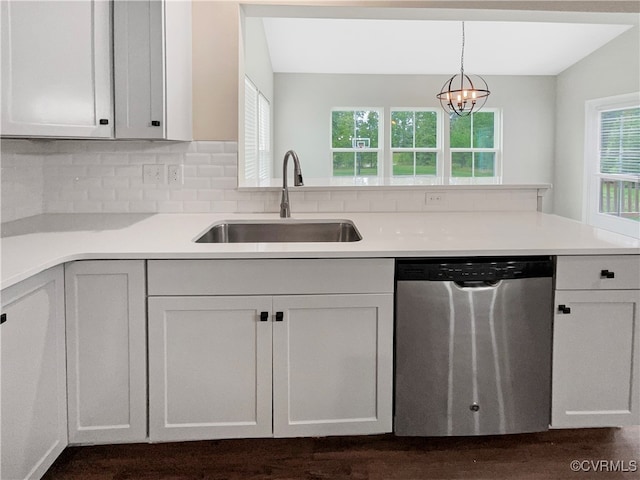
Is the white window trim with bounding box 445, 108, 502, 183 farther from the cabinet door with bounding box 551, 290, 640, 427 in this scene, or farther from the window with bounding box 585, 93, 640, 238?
the cabinet door with bounding box 551, 290, 640, 427

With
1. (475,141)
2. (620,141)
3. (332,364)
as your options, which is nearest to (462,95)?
(620,141)

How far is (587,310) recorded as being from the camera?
7.17 ft

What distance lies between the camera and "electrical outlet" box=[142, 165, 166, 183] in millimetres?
2959

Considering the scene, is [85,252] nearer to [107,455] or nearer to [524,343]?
[107,455]

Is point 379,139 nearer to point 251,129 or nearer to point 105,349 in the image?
point 251,129

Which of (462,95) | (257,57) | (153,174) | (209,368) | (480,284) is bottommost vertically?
(209,368)

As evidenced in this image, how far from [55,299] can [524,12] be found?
2566 millimetres

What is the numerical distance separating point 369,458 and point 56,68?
1.85 meters

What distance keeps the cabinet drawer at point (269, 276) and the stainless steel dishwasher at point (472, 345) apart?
0.11 metres

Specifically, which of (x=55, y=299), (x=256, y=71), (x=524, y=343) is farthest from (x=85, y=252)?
(x=256, y=71)

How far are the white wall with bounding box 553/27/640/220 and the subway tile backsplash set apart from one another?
500 centimetres

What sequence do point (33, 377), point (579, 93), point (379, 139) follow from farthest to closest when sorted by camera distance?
1. point (379, 139)
2. point (579, 93)
3. point (33, 377)

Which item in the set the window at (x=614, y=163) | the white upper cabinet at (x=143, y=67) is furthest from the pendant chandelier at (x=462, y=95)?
the white upper cabinet at (x=143, y=67)

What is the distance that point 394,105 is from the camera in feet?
28.5
